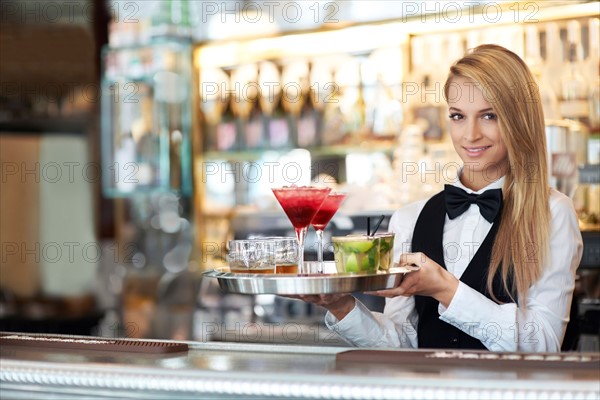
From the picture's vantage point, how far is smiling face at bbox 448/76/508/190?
242 centimetres

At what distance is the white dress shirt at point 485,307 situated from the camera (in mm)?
2297

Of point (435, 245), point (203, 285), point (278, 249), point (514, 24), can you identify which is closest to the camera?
point (278, 249)

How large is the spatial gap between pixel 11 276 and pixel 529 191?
4.73 m

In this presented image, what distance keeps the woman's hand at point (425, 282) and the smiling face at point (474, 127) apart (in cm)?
39

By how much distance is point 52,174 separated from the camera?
6.54 metres

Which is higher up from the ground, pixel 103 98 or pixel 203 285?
pixel 103 98

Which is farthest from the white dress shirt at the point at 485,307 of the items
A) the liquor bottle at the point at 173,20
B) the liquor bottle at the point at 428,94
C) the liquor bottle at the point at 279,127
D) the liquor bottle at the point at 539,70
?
the liquor bottle at the point at 173,20

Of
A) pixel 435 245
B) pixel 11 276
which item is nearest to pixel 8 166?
pixel 11 276

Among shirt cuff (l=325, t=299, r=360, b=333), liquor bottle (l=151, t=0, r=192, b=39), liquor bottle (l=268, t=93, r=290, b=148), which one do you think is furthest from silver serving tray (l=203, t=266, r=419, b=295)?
liquor bottle (l=151, t=0, r=192, b=39)

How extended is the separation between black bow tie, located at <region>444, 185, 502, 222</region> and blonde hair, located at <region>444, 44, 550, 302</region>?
44mm

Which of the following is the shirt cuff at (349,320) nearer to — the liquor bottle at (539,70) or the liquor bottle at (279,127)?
the liquor bottle at (539,70)

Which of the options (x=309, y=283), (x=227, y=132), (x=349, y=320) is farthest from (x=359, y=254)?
(x=227, y=132)

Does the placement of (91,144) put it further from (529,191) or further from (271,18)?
(529,191)

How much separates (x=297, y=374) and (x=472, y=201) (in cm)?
90
